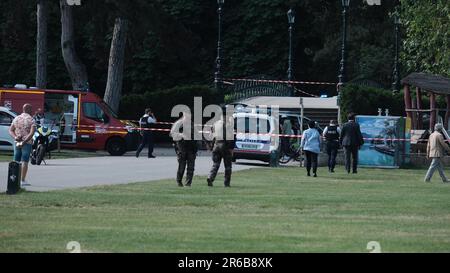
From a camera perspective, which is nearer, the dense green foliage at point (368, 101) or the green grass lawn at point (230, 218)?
the green grass lawn at point (230, 218)

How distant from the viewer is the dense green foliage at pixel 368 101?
4584cm

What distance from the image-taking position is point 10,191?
22.9 metres

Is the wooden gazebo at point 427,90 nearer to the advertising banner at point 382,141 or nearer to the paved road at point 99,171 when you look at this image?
the advertising banner at point 382,141

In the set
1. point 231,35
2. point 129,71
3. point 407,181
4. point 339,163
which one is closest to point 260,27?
point 231,35

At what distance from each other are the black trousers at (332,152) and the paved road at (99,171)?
2722 millimetres

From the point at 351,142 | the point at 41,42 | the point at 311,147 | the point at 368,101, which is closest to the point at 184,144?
the point at 311,147

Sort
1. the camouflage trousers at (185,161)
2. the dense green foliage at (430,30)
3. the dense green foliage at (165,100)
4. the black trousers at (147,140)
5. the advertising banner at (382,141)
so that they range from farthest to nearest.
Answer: the dense green foliage at (165,100) < the dense green foliage at (430,30) < the black trousers at (147,140) < the advertising banner at (382,141) < the camouflage trousers at (185,161)

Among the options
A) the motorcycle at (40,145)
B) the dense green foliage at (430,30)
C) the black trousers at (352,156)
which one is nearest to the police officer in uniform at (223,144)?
the black trousers at (352,156)

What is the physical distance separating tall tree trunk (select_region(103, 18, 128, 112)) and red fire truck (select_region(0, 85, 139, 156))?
6.07 m

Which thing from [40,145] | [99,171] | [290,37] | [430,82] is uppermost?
[290,37]

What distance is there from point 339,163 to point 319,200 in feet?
64.0

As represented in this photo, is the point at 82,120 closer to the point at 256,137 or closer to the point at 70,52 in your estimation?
the point at 70,52

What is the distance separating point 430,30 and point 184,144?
21.3 metres

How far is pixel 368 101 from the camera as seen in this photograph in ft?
158
